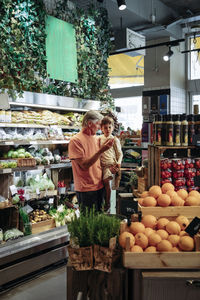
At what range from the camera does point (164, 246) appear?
197 centimetres

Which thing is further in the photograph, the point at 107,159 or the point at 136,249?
the point at 107,159

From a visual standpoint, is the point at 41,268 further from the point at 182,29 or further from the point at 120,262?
the point at 182,29

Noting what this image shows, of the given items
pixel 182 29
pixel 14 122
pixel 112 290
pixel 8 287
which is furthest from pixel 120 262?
pixel 182 29

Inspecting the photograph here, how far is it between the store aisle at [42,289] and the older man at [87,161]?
0.94m

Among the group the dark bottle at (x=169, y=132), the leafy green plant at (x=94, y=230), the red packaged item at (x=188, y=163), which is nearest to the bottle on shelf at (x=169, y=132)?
the dark bottle at (x=169, y=132)

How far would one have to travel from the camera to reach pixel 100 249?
1934 millimetres

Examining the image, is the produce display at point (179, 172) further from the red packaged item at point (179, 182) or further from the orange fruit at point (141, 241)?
the orange fruit at point (141, 241)

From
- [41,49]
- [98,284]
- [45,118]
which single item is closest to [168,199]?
[98,284]

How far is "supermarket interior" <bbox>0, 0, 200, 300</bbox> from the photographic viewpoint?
77.0 inches

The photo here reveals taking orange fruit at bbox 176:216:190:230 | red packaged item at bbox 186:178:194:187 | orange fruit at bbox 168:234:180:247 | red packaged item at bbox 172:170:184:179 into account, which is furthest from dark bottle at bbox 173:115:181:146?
orange fruit at bbox 168:234:180:247

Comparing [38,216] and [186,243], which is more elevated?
[186,243]

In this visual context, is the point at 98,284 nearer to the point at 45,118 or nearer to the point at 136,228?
the point at 136,228

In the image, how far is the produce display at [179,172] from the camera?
332cm

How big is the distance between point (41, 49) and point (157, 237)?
11.0 feet
